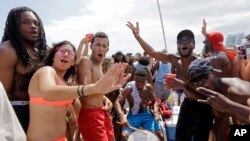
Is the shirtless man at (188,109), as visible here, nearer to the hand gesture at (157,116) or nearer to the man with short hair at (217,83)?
the man with short hair at (217,83)

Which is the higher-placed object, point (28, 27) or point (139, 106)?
point (28, 27)

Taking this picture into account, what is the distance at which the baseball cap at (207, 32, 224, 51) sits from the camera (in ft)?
14.8

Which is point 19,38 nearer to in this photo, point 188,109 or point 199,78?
point 199,78

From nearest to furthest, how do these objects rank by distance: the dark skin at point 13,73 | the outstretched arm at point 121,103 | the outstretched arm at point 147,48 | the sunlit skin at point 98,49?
the dark skin at point 13,73 < the sunlit skin at point 98,49 < the outstretched arm at point 147,48 < the outstretched arm at point 121,103

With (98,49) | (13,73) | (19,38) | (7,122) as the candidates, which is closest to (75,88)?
(7,122)

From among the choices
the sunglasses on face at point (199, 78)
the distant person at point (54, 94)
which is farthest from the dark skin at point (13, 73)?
the sunglasses on face at point (199, 78)

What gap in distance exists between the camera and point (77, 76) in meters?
3.71

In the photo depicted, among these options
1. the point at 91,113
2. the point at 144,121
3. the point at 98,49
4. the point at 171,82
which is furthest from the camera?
the point at 144,121

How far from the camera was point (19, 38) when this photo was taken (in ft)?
9.96

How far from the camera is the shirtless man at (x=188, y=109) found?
363 centimetres

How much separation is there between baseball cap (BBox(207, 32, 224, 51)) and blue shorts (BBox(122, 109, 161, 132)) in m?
1.44

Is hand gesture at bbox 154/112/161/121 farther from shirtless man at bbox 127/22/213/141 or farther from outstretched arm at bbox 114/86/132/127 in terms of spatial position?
shirtless man at bbox 127/22/213/141

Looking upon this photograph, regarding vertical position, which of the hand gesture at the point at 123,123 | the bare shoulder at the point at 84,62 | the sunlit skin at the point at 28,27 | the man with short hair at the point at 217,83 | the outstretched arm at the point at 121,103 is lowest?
the hand gesture at the point at 123,123

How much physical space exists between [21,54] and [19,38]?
19 centimetres
